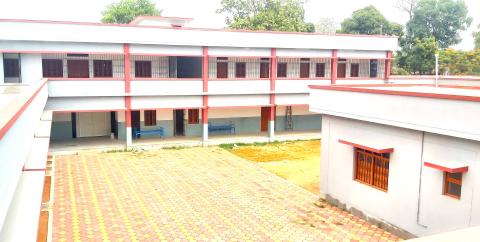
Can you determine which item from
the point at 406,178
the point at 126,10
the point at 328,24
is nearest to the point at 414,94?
the point at 406,178

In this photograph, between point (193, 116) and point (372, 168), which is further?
point (193, 116)

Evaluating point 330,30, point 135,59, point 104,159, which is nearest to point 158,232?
point 104,159

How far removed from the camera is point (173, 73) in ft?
80.4

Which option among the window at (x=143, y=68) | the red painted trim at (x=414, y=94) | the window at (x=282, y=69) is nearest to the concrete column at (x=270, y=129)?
the window at (x=282, y=69)

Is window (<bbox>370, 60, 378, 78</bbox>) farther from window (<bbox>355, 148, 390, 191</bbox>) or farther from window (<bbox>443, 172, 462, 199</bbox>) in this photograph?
window (<bbox>443, 172, 462, 199</bbox>)

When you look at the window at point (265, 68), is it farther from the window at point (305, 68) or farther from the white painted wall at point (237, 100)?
the window at point (305, 68)

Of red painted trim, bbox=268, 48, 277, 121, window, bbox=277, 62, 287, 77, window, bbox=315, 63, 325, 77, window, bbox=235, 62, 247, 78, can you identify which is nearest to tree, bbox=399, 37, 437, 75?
window, bbox=315, 63, 325, 77

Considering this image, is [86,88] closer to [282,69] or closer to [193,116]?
[193,116]

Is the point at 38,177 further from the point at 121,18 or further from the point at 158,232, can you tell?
the point at 121,18

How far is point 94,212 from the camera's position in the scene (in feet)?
41.3

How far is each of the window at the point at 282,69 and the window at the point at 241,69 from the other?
2.09m

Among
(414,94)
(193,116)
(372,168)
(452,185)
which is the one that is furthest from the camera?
(193,116)

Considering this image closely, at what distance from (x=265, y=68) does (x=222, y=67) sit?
266cm

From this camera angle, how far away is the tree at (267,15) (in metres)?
45.2
